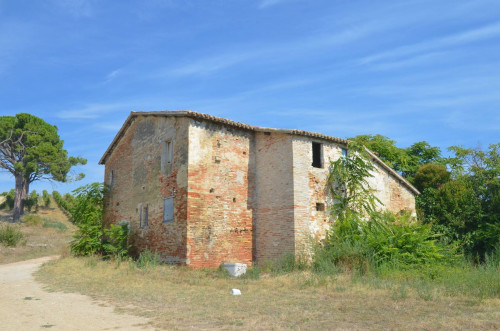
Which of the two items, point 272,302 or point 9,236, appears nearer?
Answer: point 272,302

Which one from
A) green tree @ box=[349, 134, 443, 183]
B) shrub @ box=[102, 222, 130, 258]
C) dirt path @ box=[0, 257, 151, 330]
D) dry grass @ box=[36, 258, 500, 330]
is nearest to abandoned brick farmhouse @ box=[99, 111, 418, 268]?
shrub @ box=[102, 222, 130, 258]

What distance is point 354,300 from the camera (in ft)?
30.3

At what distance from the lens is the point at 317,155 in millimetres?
17250

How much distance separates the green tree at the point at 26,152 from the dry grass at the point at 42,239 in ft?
12.2

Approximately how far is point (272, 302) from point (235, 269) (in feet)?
16.9

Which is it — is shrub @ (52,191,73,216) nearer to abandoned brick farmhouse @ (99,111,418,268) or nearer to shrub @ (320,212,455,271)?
abandoned brick farmhouse @ (99,111,418,268)

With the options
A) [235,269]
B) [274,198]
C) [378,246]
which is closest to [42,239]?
[235,269]

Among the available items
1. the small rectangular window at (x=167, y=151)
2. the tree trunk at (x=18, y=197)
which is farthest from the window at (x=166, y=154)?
the tree trunk at (x=18, y=197)

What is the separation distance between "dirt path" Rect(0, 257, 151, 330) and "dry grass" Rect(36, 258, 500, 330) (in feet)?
1.53

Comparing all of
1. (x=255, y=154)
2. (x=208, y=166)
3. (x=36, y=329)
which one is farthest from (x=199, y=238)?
(x=36, y=329)

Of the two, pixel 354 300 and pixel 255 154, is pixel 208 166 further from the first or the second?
pixel 354 300

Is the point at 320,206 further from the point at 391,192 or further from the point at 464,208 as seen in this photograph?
the point at 464,208

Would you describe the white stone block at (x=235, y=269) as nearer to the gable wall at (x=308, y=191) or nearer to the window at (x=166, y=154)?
the gable wall at (x=308, y=191)

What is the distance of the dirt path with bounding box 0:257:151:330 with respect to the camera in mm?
7473
